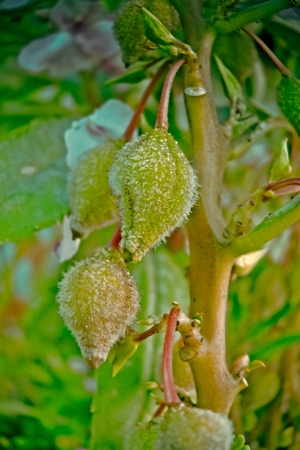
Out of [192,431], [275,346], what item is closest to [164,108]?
[192,431]

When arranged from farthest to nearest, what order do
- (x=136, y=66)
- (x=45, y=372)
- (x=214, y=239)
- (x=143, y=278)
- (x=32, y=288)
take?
1. (x=32, y=288)
2. (x=45, y=372)
3. (x=143, y=278)
4. (x=136, y=66)
5. (x=214, y=239)

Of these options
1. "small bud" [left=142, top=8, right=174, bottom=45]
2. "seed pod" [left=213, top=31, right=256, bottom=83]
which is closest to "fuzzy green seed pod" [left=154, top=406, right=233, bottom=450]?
"small bud" [left=142, top=8, right=174, bottom=45]

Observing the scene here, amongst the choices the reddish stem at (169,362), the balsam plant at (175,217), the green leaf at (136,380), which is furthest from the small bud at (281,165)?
the green leaf at (136,380)

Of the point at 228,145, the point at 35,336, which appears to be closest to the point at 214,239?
the point at 228,145

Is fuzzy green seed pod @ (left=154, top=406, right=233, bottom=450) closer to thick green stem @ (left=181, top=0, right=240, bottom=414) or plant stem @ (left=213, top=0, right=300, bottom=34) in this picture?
thick green stem @ (left=181, top=0, right=240, bottom=414)

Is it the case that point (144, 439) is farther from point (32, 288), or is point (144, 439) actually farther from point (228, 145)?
point (32, 288)

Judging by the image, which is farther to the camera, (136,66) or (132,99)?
(132,99)
